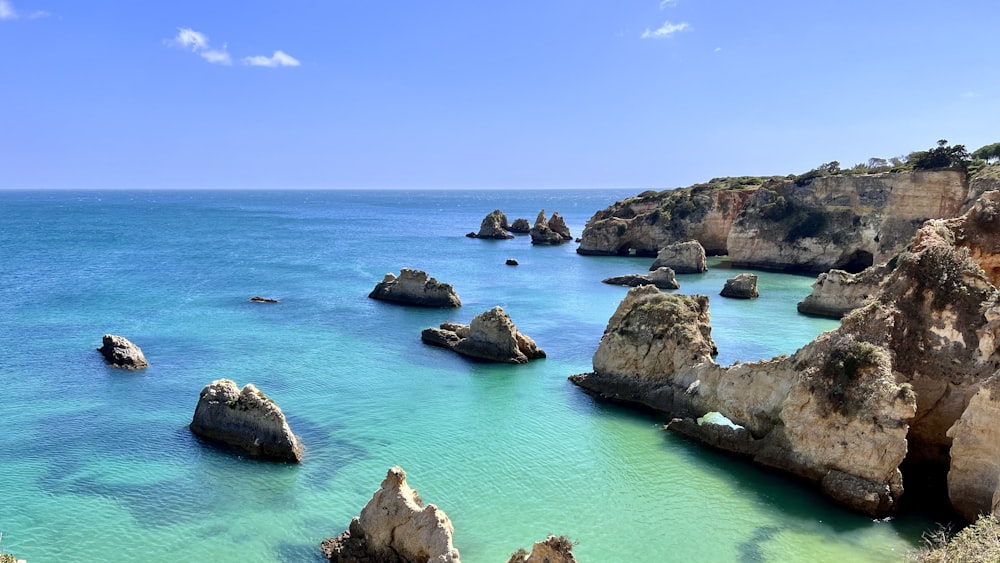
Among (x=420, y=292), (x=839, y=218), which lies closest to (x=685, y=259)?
(x=839, y=218)

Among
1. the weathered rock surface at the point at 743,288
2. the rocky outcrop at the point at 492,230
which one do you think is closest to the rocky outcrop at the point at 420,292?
the weathered rock surface at the point at 743,288

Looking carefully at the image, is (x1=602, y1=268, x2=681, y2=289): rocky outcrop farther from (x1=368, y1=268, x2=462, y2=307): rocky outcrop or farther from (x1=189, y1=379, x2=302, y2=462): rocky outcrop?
(x1=189, y1=379, x2=302, y2=462): rocky outcrop

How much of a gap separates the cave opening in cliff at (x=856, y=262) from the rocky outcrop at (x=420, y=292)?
40168 millimetres

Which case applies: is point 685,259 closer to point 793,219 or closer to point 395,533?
point 793,219

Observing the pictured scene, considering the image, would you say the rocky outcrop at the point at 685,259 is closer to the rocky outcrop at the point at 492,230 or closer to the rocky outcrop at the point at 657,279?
the rocky outcrop at the point at 657,279

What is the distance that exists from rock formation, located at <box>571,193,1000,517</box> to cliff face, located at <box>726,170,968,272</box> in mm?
41030

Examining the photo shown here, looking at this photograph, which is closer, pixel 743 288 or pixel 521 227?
pixel 743 288

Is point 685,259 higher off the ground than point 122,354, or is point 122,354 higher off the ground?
point 685,259

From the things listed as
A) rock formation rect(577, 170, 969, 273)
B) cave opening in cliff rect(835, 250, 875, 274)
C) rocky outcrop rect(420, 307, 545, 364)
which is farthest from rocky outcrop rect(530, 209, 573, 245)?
rocky outcrop rect(420, 307, 545, 364)

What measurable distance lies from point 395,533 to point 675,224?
73.7 meters

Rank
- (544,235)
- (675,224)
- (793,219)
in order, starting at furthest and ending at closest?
(544,235) < (675,224) < (793,219)

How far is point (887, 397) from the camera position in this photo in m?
17.8

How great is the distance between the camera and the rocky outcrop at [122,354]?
3027cm

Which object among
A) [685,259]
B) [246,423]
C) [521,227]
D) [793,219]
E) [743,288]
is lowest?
[246,423]
